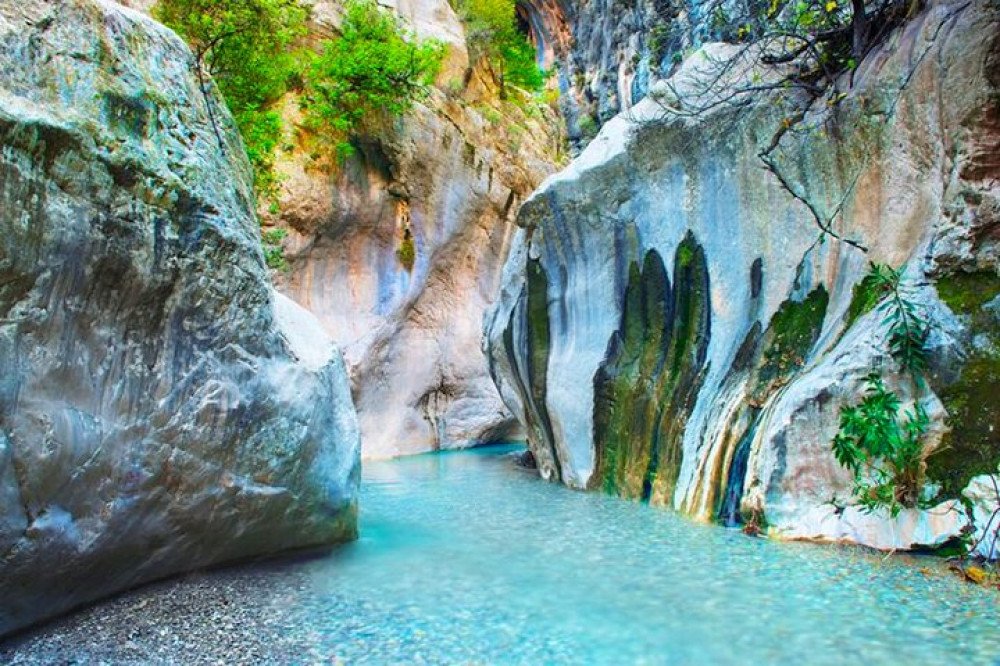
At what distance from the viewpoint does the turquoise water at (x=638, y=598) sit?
321cm

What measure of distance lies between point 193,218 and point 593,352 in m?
4.88

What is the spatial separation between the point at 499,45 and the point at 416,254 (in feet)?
22.5

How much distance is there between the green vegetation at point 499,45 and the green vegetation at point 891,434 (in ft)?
44.7

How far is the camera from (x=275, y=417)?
4.42m

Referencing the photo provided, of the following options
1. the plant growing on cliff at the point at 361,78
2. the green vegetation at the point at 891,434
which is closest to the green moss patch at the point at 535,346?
the green vegetation at the point at 891,434

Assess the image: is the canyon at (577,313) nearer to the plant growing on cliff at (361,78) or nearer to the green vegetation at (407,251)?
the green vegetation at (407,251)

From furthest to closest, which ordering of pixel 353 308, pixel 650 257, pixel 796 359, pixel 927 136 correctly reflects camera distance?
1. pixel 353 308
2. pixel 650 257
3. pixel 796 359
4. pixel 927 136

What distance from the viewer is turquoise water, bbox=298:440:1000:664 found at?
3207 mm

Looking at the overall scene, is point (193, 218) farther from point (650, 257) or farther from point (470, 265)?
point (470, 265)

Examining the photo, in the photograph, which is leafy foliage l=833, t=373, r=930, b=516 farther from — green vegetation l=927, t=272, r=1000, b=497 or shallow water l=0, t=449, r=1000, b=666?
shallow water l=0, t=449, r=1000, b=666


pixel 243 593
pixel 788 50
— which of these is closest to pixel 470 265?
pixel 788 50

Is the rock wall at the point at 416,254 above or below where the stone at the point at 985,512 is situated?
above

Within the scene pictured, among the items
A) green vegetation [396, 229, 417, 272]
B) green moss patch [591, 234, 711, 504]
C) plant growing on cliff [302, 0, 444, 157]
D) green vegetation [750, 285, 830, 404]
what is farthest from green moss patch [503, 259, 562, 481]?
plant growing on cliff [302, 0, 444, 157]

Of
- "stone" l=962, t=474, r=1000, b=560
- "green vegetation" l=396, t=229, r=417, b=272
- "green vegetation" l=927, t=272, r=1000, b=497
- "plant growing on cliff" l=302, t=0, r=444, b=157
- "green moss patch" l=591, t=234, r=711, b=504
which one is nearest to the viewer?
"stone" l=962, t=474, r=1000, b=560
